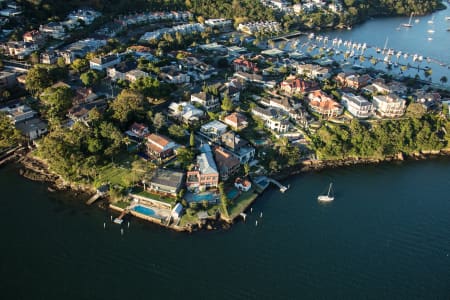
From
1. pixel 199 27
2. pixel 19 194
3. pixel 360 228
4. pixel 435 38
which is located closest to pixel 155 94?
pixel 19 194

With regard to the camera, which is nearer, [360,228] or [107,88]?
[360,228]

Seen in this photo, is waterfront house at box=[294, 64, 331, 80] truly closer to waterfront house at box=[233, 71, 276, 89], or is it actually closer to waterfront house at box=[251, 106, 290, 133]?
waterfront house at box=[233, 71, 276, 89]

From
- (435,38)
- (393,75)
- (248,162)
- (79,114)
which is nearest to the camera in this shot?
(248,162)

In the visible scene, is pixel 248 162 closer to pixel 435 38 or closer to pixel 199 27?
pixel 199 27

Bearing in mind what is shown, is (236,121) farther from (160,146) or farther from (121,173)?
(121,173)

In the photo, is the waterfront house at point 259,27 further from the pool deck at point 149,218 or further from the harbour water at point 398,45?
the pool deck at point 149,218

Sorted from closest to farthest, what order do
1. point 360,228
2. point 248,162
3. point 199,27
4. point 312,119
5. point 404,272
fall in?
point 404,272 → point 360,228 → point 248,162 → point 312,119 → point 199,27

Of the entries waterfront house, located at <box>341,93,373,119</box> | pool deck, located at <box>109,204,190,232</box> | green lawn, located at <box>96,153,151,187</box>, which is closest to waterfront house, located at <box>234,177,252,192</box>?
pool deck, located at <box>109,204,190,232</box>
